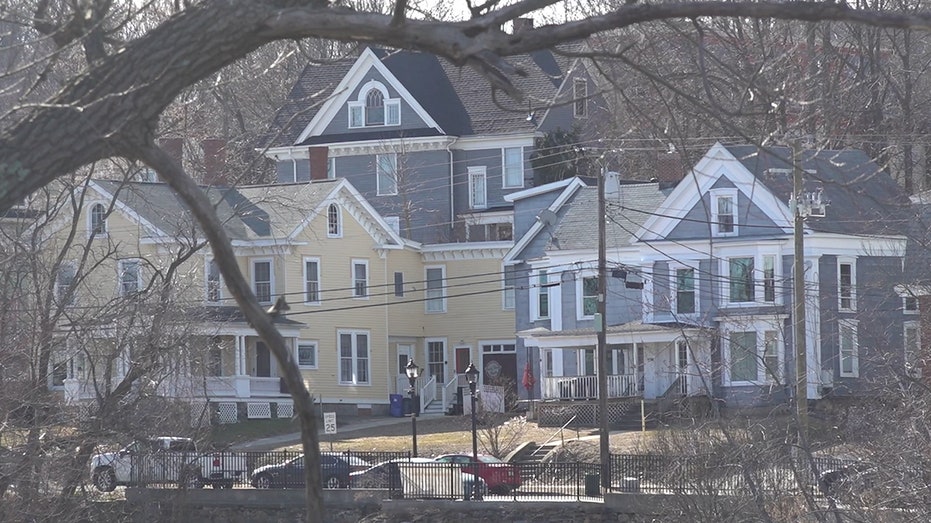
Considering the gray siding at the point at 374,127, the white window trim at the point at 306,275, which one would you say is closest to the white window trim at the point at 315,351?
the white window trim at the point at 306,275

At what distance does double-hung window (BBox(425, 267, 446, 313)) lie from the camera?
51.6 meters

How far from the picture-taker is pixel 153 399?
83.3ft

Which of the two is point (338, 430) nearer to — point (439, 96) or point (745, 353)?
point (745, 353)

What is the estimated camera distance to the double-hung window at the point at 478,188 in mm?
53438

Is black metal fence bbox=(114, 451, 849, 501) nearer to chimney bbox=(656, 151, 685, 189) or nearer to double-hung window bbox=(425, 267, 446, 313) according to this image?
chimney bbox=(656, 151, 685, 189)

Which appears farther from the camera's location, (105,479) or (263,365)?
(263,365)

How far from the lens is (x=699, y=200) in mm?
38688

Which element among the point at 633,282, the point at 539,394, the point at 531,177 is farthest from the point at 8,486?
the point at 531,177

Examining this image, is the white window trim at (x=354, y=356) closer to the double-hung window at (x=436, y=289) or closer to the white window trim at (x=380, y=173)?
the double-hung window at (x=436, y=289)

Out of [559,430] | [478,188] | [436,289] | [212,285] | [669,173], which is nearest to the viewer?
[212,285]

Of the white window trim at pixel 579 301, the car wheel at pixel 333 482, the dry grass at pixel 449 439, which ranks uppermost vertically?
the white window trim at pixel 579 301

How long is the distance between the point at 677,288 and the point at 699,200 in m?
3.41

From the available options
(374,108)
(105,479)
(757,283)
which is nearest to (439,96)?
(374,108)

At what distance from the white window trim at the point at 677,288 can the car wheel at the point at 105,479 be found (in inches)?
784
